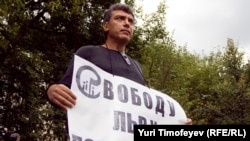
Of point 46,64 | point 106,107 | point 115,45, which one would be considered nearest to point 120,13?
point 115,45

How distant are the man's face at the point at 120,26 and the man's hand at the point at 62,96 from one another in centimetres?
64

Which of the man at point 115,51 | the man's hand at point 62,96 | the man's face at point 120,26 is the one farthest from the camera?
the man's face at point 120,26

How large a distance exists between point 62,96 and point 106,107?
0.28 meters

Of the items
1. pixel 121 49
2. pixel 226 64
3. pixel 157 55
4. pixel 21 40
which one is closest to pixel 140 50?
pixel 226 64

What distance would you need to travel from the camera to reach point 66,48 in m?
16.8

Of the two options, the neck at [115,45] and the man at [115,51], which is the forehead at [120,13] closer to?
the man at [115,51]

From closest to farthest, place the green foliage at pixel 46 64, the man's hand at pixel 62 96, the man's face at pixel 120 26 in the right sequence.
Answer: the man's hand at pixel 62 96, the man's face at pixel 120 26, the green foliage at pixel 46 64

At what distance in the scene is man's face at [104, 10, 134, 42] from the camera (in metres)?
3.03

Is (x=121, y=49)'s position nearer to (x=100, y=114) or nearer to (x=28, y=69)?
(x=100, y=114)

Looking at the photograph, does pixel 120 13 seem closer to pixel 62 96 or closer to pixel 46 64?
pixel 62 96

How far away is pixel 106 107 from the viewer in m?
2.65

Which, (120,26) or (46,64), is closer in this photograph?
(120,26)

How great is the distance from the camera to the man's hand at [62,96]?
8.23 ft

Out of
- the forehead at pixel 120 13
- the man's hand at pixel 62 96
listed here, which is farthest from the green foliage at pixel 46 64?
the man's hand at pixel 62 96
